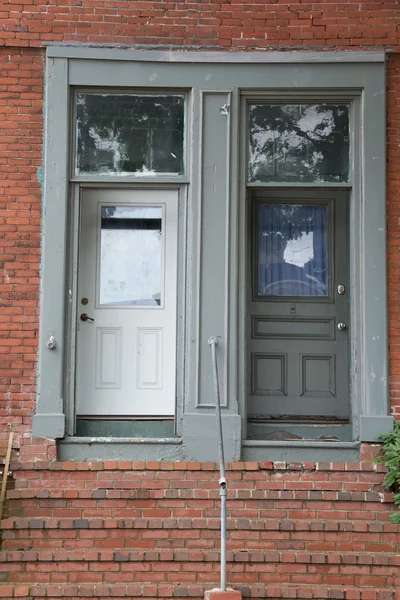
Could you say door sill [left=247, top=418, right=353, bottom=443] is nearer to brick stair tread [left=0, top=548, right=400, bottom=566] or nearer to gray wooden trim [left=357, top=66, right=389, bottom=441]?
gray wooden trim [left=357, top=66, right=389, bottom=441]

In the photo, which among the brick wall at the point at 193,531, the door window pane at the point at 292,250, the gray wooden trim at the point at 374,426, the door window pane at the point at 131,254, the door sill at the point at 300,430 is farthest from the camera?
the door window pane at the point at 292,250

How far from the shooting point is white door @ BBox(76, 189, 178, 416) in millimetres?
7371

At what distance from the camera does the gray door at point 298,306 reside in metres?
7.65

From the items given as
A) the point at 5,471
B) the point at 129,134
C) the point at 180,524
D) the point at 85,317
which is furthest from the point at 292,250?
the point at 5,471

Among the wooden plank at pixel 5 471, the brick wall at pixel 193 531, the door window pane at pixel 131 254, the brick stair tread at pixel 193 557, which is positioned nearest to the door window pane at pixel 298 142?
the door window pane at pixel 131 254

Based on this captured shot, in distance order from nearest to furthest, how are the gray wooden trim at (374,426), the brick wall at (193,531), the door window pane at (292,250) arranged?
the brick wall at (193,531), the gray wooden trim at (374,426), the door window pane at (292,250)

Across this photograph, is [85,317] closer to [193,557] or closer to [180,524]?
[180,524]

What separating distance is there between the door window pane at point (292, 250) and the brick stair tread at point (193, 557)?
2.68 meters

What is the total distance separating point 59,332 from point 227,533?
224 cm

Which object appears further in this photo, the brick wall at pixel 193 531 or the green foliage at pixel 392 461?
the green foliage at pixel 392 461

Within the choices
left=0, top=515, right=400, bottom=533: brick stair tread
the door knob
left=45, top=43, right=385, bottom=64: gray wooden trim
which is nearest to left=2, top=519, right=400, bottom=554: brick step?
left=0, top=515, right=400, bottom=533: brick stair tread

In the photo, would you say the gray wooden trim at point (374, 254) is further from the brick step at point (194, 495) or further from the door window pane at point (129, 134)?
the door window pane at point (129, 134)

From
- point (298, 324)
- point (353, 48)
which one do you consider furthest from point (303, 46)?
point (298, 324)

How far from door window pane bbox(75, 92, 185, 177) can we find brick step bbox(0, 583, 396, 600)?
3.55m
